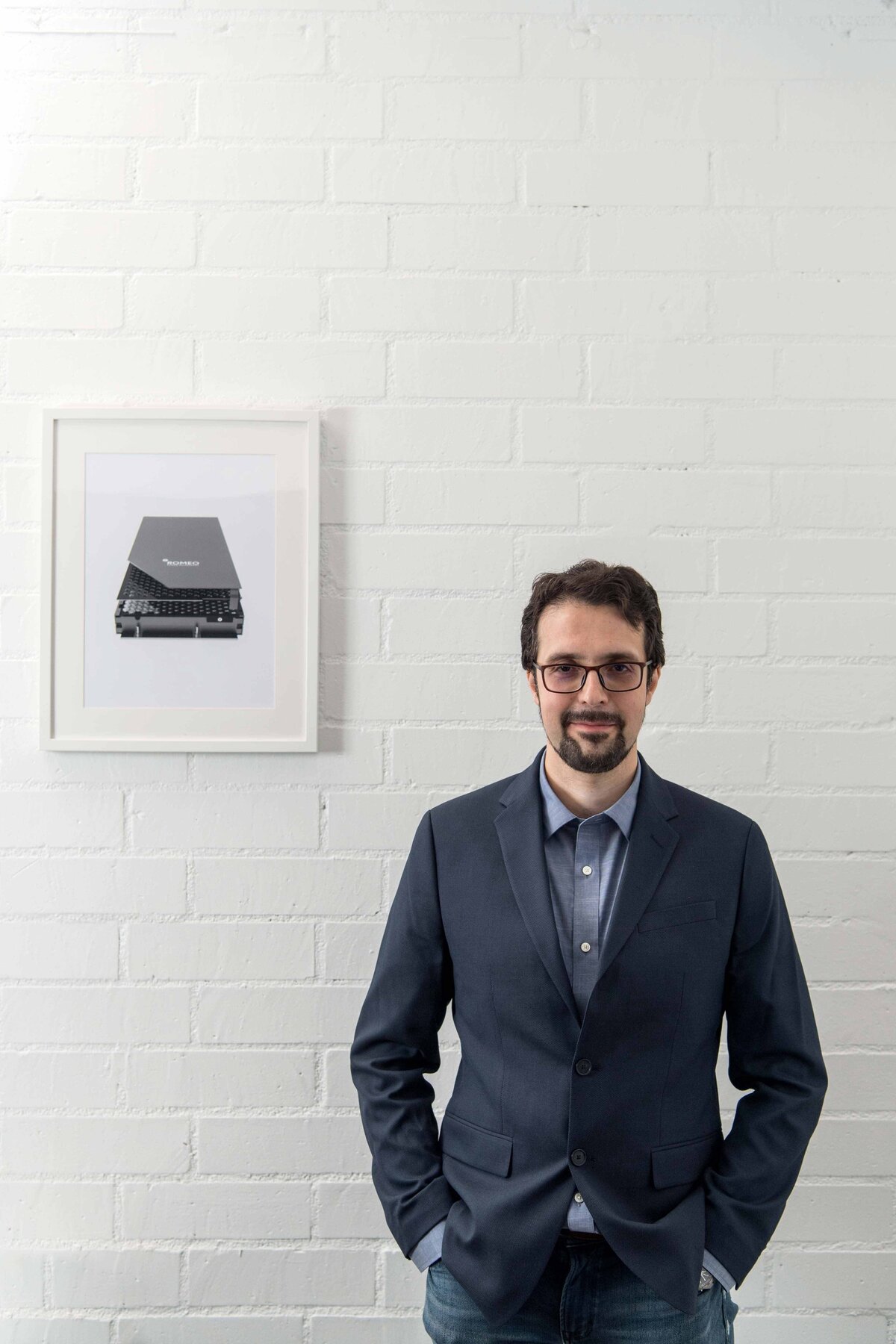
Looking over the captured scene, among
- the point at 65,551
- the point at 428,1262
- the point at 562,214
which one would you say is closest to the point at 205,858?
the point at 65,551

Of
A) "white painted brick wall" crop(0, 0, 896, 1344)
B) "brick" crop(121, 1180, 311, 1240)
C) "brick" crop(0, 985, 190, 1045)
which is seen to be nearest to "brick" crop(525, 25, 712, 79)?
"white painted brick wall" crop(0, 0, 896, 1344)

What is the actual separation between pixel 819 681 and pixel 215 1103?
1.29 metres

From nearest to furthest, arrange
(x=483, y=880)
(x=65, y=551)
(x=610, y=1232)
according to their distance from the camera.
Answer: (x=610, y=1232) → (x=483, y=880) → (x=65, y=551)

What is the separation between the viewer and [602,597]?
137 cm

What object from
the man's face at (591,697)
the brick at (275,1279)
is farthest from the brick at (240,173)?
the brick at (275,1279)

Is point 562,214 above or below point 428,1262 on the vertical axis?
above

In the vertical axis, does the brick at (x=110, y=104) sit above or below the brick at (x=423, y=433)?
above

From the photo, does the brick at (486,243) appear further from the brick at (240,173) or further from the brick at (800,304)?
the brick at (800,304)

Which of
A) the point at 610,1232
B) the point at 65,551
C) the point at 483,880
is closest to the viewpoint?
the point at 610,1232

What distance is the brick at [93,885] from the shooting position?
5.93ft

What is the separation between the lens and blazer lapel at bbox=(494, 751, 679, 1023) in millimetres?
1287

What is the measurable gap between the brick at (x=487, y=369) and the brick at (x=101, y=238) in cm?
43

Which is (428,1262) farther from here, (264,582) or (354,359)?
(354,359)

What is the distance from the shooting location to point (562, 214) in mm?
1802
